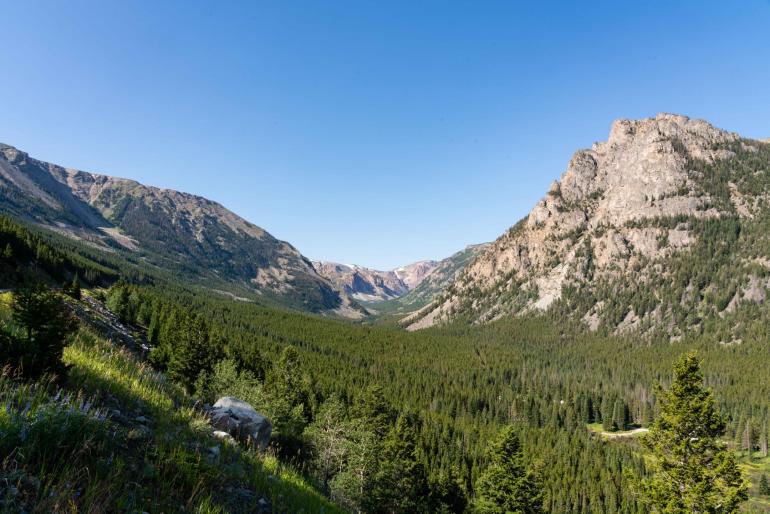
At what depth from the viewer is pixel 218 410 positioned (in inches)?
519

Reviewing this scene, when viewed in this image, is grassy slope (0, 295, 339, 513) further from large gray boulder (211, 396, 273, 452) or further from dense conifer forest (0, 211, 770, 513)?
large gray boulder (211, 396, 273, 452)

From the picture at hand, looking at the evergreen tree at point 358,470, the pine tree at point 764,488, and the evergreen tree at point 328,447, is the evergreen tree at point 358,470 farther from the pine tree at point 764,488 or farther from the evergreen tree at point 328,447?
the pine tree at point 764,488

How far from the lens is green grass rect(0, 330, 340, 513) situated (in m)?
3.88

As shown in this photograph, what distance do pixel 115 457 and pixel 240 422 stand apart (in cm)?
859

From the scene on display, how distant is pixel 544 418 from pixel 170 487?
421 ft

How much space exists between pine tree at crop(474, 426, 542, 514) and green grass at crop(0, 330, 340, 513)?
28804 mm

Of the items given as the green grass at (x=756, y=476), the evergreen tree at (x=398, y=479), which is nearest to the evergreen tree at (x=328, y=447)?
the evergreen tree at (x=398, y=479)

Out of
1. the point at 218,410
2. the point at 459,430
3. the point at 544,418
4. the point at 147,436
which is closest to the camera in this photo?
the point at 147,436

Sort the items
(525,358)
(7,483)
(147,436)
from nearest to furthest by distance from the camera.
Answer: (7,483), (147,436), (525,358)

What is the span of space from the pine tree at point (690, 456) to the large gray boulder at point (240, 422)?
19.6m

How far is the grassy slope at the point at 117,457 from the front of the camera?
3900 mm

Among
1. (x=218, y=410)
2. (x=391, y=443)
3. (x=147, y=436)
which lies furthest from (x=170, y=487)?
(x=391, y=443)

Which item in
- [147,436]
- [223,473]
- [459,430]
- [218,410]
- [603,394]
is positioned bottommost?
[459,430]

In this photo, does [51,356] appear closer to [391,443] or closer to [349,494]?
[349,494]
